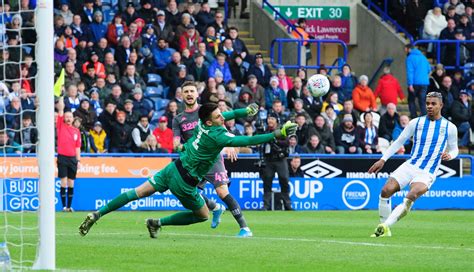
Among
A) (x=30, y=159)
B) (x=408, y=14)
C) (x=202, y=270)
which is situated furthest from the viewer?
(x=408, y=14)

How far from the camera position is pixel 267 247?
1371cm

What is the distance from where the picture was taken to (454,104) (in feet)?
102

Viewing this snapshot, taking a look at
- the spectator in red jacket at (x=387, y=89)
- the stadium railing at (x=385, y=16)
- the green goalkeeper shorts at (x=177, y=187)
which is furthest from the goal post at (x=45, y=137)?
the stadium railing at (x=385, y=16)

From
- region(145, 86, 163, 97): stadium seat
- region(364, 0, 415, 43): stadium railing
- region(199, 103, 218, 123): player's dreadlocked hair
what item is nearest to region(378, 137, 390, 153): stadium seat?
region(145, 86, 163, 97): stadium seat

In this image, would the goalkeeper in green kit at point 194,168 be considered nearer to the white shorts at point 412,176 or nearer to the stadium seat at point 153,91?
the white shorts at point 412,176

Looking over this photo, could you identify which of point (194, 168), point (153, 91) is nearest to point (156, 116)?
point (153, 91)

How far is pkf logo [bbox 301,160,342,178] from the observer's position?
89.5ft

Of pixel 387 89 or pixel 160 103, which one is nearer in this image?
pixel 160 103

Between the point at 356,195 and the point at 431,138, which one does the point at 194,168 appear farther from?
the point at 356,195

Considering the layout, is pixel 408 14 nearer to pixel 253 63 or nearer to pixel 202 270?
pixel 253 63

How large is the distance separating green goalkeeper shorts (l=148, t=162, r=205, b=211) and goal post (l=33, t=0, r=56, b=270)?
4023 mm

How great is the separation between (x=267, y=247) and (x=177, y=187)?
1502 mm

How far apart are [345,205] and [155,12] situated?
7734 mm

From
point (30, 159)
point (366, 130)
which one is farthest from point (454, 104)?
point (30, 159)
